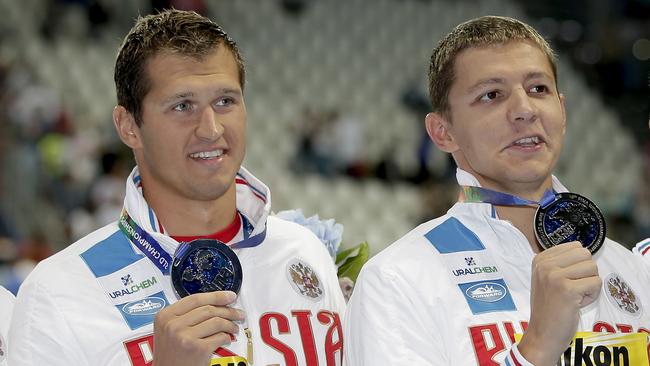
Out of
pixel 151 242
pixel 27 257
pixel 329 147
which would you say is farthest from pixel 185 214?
pixel 329 147

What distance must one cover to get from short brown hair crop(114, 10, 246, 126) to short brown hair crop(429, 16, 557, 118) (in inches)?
23.6

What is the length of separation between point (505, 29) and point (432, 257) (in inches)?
27.7

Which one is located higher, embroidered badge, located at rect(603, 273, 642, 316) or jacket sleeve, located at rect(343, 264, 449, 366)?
embroidered badge, located at rect(603, 273, 642, 316)

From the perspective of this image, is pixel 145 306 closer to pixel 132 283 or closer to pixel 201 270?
pixel 132 283

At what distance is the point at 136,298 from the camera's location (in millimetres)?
3260

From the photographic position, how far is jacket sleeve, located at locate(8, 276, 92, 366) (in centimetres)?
308

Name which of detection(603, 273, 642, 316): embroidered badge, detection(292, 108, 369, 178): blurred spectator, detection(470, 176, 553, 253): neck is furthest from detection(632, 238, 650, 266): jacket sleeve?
detection(292, 108, 369, 178): blurred spectator

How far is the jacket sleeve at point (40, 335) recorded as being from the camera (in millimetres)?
3084

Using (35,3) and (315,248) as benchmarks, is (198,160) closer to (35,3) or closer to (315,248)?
(315,248)

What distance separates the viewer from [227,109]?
10.9 feet

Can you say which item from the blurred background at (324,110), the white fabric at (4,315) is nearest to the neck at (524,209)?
the white fabric at (4,315)

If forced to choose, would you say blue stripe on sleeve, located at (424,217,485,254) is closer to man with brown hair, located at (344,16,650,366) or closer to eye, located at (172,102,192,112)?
man with brown hair, located at (344,16,650,366)

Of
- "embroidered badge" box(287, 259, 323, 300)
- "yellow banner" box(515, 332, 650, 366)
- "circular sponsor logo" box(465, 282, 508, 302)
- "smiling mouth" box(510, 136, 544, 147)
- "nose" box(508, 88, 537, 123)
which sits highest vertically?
"nose" box(508, 88, 537, 123)

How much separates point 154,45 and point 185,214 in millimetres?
509
